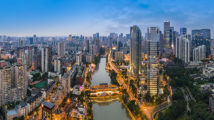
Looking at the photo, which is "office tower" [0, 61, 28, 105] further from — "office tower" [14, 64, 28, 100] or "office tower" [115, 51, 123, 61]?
"office tower" [115, 51, 123, 61]

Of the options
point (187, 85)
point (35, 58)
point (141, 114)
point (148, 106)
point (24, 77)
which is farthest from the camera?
point (35, 58)

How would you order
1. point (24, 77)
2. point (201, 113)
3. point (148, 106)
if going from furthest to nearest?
point (24, 77) → point (148, 106) → point (201, 113)

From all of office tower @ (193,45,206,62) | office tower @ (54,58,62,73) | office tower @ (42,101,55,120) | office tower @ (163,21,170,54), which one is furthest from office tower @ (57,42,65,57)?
office tower @ (193,45,206,62)

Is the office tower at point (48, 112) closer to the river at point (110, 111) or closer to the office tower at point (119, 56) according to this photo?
the river at point (110, 111)

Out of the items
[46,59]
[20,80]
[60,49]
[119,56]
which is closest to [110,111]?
[20,80]

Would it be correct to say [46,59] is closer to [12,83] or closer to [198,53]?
[12,83]

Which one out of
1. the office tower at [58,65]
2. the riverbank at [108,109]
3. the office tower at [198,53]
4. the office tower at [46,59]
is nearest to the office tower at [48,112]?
the riverbank at [108,109]

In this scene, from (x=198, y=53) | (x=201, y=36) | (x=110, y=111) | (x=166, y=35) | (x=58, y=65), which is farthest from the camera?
(x=166, y=35)

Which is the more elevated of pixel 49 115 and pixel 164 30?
pixel 164 30

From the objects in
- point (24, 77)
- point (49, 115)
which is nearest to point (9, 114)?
point (49, 115)

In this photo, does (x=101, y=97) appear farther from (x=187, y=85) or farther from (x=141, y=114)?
(x=187, y=85)

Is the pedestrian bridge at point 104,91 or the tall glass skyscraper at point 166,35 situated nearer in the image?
the pedestrian bridge at point 104,91
